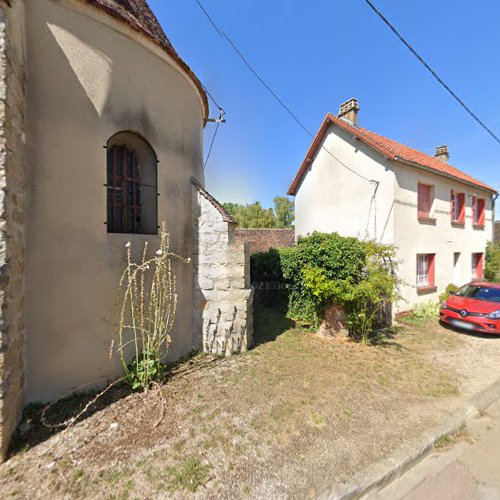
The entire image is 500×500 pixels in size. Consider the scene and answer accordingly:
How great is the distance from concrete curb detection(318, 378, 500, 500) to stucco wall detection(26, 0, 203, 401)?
3.40 m

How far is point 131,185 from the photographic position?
4488 millimetres

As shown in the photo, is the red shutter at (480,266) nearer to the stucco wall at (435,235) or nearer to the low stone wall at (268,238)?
the stucco wall at (435,235)

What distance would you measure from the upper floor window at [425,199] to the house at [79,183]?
8023 mm

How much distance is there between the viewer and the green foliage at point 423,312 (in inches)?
338

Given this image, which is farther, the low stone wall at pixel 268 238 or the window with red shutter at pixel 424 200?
the low stone wall at pixel 268 238

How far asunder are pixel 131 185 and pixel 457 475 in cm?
573

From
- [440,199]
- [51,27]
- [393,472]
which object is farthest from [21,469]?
[440,199]

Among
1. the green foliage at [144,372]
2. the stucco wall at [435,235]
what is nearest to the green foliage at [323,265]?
the stucco wall at [435,235]

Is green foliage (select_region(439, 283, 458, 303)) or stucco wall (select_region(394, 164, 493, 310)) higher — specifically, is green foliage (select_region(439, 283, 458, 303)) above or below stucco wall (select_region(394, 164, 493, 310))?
below

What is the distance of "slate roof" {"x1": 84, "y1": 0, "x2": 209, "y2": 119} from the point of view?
12.6 ft

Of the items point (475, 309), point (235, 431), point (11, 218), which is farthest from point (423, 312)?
point (11, 218)

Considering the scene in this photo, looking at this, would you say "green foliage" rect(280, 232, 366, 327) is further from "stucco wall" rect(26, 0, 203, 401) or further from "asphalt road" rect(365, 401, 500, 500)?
"stucco wall" rect(26, 0, 203, 401)

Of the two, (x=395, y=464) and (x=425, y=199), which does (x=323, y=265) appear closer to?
(x=395, y=464)

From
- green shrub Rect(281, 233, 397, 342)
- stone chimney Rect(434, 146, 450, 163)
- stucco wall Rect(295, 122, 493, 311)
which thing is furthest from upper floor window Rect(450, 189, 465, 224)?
green shrub Rect(281, 233, 397, 342)
